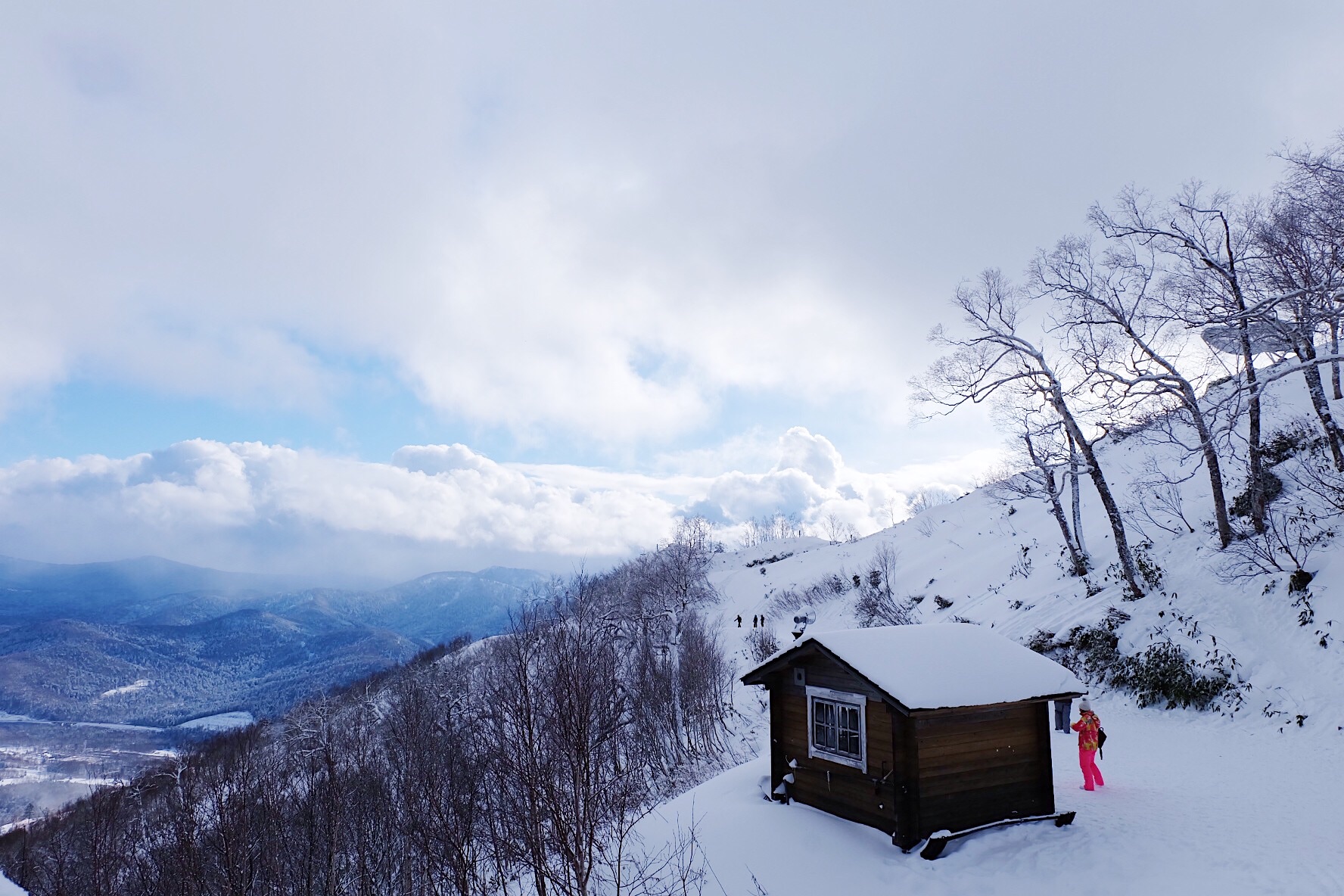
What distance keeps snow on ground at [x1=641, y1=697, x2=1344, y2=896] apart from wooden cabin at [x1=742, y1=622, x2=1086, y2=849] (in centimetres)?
43

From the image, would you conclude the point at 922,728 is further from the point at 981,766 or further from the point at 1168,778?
the point at 1168,778

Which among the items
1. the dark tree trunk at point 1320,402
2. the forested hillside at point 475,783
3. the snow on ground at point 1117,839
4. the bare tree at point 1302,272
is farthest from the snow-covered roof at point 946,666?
the dark tree trunk at point 1320,402

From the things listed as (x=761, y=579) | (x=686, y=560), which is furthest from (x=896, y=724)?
(x=686, y=560)

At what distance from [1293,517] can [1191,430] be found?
17788mm

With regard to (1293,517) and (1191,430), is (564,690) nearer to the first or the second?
(1293,517)

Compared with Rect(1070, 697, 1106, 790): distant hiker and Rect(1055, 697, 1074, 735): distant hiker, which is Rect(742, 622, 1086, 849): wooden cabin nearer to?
Rect(1055, 697, 1074, 735): distant hiker

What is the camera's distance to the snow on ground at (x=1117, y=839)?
1047 centimetres

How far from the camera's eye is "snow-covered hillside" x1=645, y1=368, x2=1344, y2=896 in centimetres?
1085

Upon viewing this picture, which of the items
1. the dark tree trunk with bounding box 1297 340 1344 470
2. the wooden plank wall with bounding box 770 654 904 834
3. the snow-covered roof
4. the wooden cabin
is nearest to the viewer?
the wooden cabin

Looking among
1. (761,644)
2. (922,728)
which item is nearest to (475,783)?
(922,728)

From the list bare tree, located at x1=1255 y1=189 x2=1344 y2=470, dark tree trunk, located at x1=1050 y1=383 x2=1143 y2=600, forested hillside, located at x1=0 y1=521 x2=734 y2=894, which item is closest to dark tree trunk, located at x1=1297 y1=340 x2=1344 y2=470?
bare tree, located at x1=1255 y1=189 x2=1344 y2=470

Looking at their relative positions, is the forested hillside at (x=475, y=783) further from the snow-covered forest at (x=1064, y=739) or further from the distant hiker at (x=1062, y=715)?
the distant hiker at (x=1062, y=715)

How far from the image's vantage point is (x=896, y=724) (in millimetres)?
12148

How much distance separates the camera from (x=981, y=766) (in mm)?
12578
